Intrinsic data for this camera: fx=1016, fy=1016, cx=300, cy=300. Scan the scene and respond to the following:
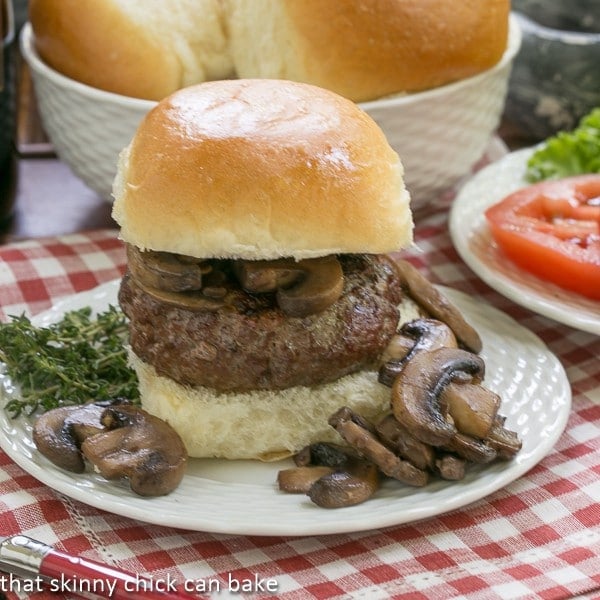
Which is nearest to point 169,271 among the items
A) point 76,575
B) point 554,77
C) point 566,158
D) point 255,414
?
point 255,414

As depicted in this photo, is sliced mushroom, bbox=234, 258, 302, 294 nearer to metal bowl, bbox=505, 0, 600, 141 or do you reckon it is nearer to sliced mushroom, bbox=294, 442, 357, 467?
sliced mushroom, bbox=294, 442, 357, 467

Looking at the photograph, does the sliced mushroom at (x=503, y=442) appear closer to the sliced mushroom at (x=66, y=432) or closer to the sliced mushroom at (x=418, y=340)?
the sliced mushroom at (x=418, y=340)

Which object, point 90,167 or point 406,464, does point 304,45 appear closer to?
point 90,167

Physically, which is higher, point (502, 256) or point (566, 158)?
point (566, 158)

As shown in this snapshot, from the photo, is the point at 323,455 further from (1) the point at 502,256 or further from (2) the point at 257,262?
(1) the point at 502,256

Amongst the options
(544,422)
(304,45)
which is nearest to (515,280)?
(544,422)

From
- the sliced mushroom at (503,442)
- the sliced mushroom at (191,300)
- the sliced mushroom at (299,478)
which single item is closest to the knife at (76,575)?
the sliced mushroom at (299,478)
